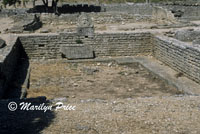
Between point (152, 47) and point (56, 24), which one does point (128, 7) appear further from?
point (152, 47)

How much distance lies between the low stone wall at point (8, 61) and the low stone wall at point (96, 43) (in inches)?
31.7

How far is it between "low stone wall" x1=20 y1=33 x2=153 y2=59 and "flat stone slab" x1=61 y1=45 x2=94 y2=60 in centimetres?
23

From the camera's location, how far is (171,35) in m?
15.4

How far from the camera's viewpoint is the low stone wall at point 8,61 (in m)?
9.73

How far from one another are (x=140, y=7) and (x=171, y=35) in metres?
15.6

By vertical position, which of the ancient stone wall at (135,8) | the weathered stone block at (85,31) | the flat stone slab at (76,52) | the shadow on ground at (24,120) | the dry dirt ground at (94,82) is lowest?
the dry dirt ground at (94,82)

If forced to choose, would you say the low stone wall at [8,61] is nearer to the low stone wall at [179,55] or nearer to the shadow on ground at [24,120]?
the shadow on ground at [24,120]

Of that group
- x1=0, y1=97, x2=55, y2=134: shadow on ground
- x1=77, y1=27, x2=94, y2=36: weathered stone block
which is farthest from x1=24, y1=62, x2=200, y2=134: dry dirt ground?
x1=77, y1=27, x2=94, y2=36: weathered stone block

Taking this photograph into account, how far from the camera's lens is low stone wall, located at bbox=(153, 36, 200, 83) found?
10392mm

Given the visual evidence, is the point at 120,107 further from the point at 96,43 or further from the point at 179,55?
the point at 96,43

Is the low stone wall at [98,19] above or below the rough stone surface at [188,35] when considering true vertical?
below

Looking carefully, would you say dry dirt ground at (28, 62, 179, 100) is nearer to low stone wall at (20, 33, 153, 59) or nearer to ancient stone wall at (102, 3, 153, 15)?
low stone wall at (20, 33, 153, 59)

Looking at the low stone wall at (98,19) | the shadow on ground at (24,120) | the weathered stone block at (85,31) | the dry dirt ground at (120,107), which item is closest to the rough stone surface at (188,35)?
the dry dirt ground at (120,107)

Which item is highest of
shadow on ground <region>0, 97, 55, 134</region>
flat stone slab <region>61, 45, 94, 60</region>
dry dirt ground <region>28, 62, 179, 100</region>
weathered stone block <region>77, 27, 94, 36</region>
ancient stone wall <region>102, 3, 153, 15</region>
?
weathered stone block <region>77, 27, 94, 36</region>
